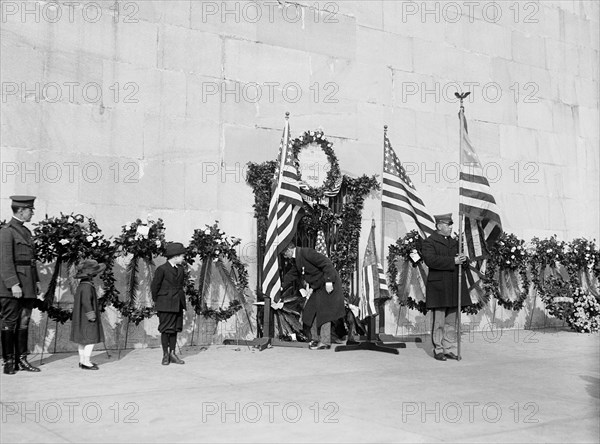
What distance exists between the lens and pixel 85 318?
979 centimetres

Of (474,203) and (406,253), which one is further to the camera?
(406,253)

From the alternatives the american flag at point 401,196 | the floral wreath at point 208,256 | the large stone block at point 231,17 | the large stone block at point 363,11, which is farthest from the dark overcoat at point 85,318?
the large stone block at point 363,11

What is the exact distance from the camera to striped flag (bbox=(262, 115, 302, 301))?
1209 cm

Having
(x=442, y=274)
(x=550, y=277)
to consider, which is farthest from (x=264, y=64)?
(x=550, y=277)

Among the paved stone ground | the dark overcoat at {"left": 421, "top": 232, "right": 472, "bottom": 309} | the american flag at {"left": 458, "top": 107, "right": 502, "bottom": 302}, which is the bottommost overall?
the paved stone ground

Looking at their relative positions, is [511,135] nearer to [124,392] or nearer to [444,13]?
[444,13]

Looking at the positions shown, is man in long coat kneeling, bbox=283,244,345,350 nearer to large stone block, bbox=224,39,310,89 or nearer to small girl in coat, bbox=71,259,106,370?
large stone block, bbox=224,39,310,89

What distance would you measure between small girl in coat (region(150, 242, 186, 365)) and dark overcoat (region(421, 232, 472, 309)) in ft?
12.0

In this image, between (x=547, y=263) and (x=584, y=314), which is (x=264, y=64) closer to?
(x=547, y=263)

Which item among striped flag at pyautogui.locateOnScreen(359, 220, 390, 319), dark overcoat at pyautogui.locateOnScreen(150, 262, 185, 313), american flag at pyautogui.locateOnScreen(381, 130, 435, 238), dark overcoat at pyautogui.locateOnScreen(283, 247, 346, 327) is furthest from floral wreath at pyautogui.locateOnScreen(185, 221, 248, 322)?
american flag at pyautogui.locateOnScreen(381, 130, 435, 238)

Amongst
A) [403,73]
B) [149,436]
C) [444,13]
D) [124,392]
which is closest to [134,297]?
[124,392]

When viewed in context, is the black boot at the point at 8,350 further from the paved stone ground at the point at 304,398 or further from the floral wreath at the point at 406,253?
the floral wreath at the point at 406,253

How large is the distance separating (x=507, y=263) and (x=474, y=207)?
3.62 meters

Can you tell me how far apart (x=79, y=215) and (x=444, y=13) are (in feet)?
29.4
